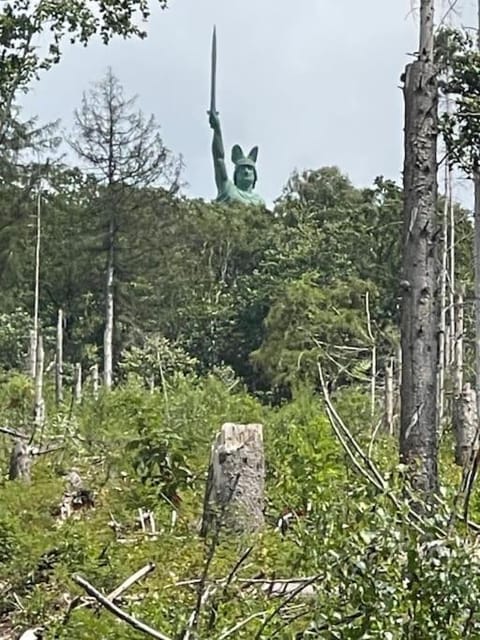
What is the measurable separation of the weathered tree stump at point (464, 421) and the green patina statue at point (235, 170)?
30780 mm

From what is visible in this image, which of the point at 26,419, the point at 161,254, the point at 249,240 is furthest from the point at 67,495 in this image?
the point at 249,240

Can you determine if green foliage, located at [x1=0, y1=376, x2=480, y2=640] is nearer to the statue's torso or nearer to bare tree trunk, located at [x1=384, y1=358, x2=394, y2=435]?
bare tree trunk, located at [x1=384, y1=358, x2=394, y2=435]

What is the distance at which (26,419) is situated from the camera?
11578mm

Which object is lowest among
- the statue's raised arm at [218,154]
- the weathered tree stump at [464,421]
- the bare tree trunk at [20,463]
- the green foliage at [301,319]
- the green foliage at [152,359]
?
the bare tree trunk at [20,463]

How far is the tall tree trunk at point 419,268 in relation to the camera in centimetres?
592

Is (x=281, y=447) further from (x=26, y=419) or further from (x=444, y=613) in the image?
(x=444, y=613)

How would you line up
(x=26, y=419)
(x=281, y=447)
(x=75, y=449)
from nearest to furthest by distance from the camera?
(x=281, y=447) < (x=75, y=449) < (x=26, y=419)

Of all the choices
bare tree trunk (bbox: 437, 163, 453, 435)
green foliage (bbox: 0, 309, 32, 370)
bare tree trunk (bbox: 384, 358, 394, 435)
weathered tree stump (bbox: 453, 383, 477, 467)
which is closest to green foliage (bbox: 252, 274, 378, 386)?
bare tree trunk (bbox: 437, 163, 453, 435)

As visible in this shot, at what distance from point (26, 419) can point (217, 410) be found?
2.22 m

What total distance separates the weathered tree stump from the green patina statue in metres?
30.8

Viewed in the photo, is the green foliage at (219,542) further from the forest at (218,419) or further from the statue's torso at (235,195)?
the statue's torso at (235,195)

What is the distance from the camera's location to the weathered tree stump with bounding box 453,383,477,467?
1030 centimetres

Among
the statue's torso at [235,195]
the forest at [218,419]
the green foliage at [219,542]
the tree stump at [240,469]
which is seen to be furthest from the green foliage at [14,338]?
the tree stump at [240,469]

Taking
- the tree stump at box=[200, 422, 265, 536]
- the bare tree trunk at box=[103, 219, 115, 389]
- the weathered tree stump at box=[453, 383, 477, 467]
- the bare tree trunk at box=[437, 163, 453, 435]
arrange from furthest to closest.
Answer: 1. the bare tree trunk at box=[103, 219, 115, 389]
2. the weathered tree stump at box=[453, 383, 477, 467]
3. the bare tree trunk at box=[437, 163, 453, 435]
4. the tree stump at box=[200, 422, 265, 536]
